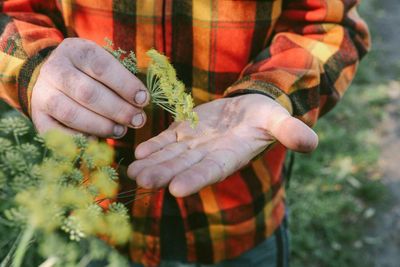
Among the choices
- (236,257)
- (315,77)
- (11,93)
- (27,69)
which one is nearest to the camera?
(27,69)

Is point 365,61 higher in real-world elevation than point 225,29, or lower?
lower

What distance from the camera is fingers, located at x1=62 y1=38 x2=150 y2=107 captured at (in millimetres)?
970

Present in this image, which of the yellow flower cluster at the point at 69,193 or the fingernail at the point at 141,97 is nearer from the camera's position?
the yellow flower cluster at the point at 69,193

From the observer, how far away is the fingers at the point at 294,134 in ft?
3.34

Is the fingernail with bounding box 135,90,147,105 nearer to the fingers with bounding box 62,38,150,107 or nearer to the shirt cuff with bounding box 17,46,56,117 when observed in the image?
the fingers with bounding box 62,38,150,107

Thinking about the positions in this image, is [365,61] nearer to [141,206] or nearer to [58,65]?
[141,206]

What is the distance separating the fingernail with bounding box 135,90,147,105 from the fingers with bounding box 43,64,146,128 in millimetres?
28

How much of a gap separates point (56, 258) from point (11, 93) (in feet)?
1.89

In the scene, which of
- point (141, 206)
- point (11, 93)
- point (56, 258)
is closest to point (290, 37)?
point (141, 206)

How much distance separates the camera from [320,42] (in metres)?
1.49

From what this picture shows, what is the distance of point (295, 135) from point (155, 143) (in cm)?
31

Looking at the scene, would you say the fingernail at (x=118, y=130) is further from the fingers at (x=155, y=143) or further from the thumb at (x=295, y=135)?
the thumb at (x=295, y=135)

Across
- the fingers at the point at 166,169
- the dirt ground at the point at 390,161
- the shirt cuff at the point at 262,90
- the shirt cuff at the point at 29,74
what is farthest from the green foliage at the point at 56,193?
the dirt ground at the point at 390,161

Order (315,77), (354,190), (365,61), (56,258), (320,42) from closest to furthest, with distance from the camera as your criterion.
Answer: (56,258)
(315,77)
(320,42)
(354,190)
(365,61)
